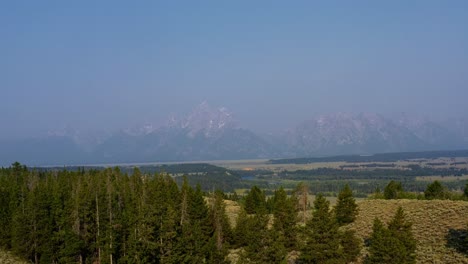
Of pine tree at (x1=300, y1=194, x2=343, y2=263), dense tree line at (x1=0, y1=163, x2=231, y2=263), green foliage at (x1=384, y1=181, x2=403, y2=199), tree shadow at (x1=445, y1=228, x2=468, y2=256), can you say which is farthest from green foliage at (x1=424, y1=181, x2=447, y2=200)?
pine tree at (x1=300, y1=194, x2=343, y2=263)

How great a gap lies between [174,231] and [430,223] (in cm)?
3514

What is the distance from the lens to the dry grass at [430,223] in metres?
50.7

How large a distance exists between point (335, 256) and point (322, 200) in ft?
25.6

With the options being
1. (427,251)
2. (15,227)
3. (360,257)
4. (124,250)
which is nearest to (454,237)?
(427,251)

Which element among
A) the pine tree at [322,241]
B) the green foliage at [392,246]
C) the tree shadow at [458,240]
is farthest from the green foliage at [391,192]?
the green foliage at [392,246]

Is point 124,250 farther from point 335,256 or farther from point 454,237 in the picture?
point 454,237

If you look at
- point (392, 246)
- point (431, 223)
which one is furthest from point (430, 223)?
point (392, 246)

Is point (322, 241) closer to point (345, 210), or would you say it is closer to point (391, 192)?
point (345, 210)

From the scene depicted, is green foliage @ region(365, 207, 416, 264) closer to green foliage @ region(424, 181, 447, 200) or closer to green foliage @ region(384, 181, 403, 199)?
green foliage @ region(424, 181, 447, 200)

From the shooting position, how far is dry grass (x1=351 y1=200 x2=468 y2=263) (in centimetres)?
5069

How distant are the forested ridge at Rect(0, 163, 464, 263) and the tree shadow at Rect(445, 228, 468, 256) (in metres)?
5.62

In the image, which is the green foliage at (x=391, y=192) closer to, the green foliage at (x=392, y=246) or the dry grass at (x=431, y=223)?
the dry grass at (x=431, y=223)

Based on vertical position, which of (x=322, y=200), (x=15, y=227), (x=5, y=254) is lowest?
(x=5, y=254)

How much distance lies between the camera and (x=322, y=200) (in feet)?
176
